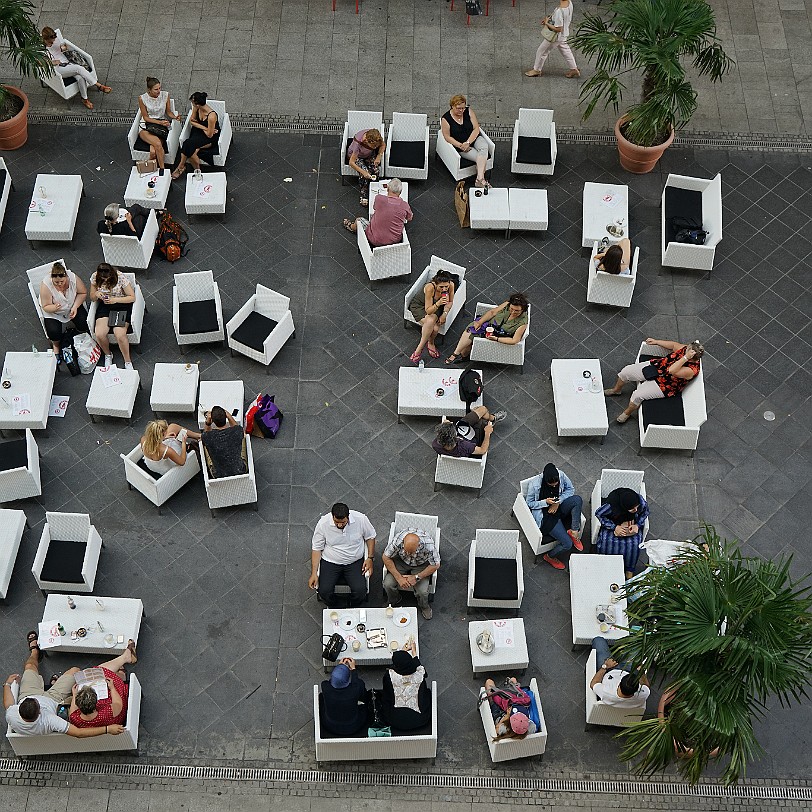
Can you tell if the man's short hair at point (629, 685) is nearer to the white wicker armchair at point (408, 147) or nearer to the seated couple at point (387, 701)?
the seated couple at point (387, 701)

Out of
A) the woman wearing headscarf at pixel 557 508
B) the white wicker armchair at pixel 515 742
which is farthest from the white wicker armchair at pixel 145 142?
the white wicker armchair at pixel 515 742

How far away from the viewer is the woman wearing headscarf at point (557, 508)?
12266 millimetres

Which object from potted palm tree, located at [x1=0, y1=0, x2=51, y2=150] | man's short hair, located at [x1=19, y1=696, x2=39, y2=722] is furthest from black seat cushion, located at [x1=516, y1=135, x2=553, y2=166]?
man's short hair, located at [x1=19, y1=696, x2=39, y2=722]

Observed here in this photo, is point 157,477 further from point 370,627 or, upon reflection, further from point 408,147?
point 408,147

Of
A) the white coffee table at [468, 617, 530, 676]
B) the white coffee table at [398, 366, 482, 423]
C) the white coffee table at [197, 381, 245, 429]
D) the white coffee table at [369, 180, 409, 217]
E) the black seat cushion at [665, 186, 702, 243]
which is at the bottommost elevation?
the white coffee table at [468, 617, 530, 676]

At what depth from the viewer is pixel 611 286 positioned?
14414mm

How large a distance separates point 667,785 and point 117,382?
25.0 ft

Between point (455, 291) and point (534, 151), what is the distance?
301 centimetres

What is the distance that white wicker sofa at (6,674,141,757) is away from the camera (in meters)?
10.9

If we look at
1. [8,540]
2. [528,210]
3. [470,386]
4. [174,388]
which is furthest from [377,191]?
[8,540]

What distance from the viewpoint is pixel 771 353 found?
1441 cm

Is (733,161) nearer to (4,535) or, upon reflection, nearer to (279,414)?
(279,414)

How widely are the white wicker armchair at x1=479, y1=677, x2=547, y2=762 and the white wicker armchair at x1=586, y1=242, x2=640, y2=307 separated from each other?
5426mm

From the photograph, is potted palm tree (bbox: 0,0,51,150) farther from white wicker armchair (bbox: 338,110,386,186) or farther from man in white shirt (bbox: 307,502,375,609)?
man in white shirt (bbox: 307,502,375,609)
